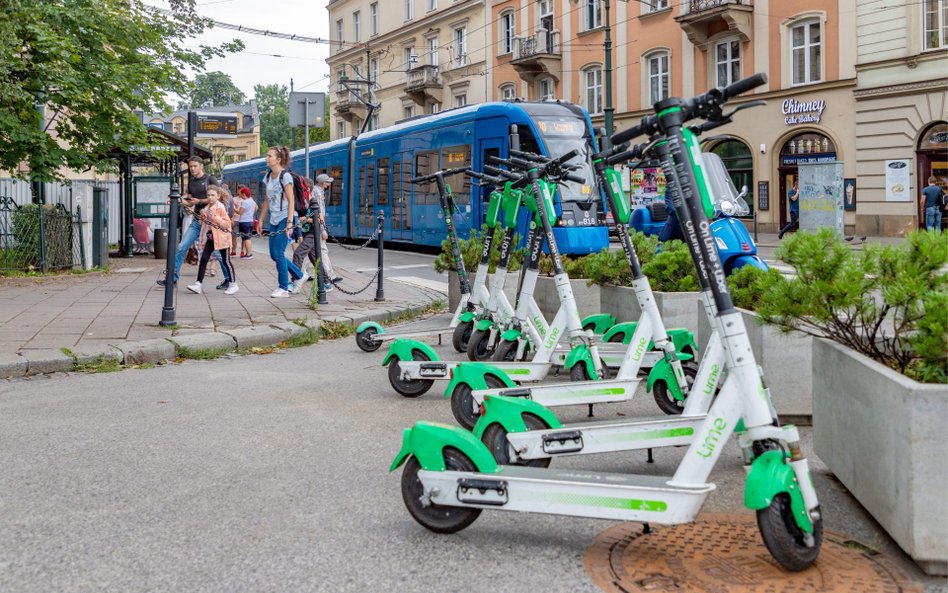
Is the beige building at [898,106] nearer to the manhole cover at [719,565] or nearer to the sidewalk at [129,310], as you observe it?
the sidewalk at [129,310]

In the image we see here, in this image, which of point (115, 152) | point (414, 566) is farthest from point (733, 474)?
point (115, 152)

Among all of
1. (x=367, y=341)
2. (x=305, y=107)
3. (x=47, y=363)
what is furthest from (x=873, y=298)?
(x=305, y=107)

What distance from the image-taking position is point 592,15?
127ft

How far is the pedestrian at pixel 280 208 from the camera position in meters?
12.7

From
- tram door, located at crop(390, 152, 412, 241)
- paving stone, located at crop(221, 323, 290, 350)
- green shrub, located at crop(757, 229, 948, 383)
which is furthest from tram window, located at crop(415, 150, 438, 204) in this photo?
green shrub, located at crop(757, 229, 948, 383)

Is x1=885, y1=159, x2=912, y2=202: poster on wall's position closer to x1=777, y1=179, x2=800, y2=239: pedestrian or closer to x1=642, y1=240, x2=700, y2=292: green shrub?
x1=777, y1=179, x2=800, y2=239: pedestrian

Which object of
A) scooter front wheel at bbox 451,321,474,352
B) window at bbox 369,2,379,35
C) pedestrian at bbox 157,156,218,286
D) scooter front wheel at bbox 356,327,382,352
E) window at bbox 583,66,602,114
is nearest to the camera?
scooter front wheel at bbox 451,321,474,352

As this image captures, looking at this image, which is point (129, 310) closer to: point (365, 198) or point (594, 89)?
point (365, 198)

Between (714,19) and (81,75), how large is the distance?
2150 centimetres

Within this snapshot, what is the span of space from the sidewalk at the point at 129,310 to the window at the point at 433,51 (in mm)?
34418

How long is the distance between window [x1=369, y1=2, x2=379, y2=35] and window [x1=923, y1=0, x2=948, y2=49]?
34.7 metres

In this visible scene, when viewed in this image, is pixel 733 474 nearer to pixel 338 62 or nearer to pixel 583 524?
pixel 583 524

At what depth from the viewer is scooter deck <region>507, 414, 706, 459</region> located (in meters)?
4.01

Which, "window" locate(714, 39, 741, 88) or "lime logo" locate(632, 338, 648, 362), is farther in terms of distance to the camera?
"window" locate(714, 39, 741, 88)
